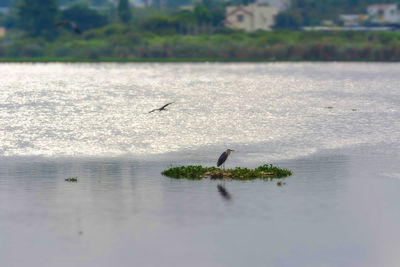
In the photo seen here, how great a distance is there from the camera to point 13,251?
27.4 meters

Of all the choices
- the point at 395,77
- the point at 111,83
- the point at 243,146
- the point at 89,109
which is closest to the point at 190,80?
the point at 111,83

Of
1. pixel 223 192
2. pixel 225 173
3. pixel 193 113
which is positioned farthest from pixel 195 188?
pixel 193 113

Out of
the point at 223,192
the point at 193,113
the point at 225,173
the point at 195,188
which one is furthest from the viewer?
the point at 193,113

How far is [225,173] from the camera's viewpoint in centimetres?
4097

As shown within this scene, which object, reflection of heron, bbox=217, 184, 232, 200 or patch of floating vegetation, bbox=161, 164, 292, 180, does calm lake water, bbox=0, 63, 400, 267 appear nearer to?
reflection of heron, bbox=217, 184, 232, 200

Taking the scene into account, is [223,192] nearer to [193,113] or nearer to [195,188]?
[195,188]

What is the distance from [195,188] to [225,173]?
3123 mm

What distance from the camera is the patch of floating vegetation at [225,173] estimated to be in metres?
40.8

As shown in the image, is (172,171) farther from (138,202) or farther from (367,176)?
(367,176)

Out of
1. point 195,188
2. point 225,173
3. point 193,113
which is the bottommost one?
point 195,188

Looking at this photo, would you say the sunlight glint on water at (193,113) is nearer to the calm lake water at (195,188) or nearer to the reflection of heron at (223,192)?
the calm lake water at (195,188)

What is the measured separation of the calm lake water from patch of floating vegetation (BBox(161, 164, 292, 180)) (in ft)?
2.78

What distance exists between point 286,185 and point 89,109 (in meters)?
54.0

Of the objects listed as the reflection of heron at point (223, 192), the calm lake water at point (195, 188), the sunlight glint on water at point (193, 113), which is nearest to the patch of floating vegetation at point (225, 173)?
the calm lake water at point (195, 188)
